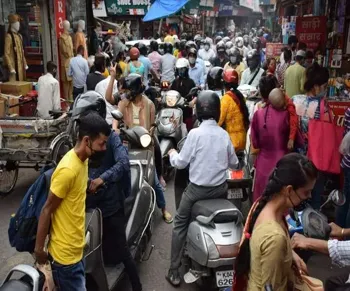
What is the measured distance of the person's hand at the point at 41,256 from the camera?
2797 mm

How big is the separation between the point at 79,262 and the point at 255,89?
492cm

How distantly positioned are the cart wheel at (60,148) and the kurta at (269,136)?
7.93 ft

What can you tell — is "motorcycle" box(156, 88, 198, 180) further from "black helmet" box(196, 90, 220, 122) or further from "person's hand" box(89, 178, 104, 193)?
"person's hand" box(89, 178, 104, 193)

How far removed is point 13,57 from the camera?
33.8 feet

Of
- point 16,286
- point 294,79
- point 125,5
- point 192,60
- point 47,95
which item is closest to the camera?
point 16,286

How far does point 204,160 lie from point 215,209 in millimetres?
425

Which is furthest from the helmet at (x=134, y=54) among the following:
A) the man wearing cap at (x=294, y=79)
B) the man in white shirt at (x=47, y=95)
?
the man wearing cap at (x=294, y=79)

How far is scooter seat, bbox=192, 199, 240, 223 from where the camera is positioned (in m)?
3.66

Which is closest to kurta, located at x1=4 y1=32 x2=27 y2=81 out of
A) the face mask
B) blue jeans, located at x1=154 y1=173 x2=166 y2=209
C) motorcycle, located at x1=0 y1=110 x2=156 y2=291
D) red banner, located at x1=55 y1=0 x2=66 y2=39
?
red banner, located at x1=55 y1=0 x2=66 y2=39

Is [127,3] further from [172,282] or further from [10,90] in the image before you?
[172,282]

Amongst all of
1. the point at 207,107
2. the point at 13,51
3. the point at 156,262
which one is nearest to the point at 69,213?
the point at 207,107

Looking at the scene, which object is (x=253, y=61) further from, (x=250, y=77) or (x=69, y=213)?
(x=69, y=213)

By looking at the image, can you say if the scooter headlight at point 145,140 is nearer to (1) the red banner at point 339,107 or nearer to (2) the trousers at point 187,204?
(2) the trousers at point 187,204

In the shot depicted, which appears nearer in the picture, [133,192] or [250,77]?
[133,192]
